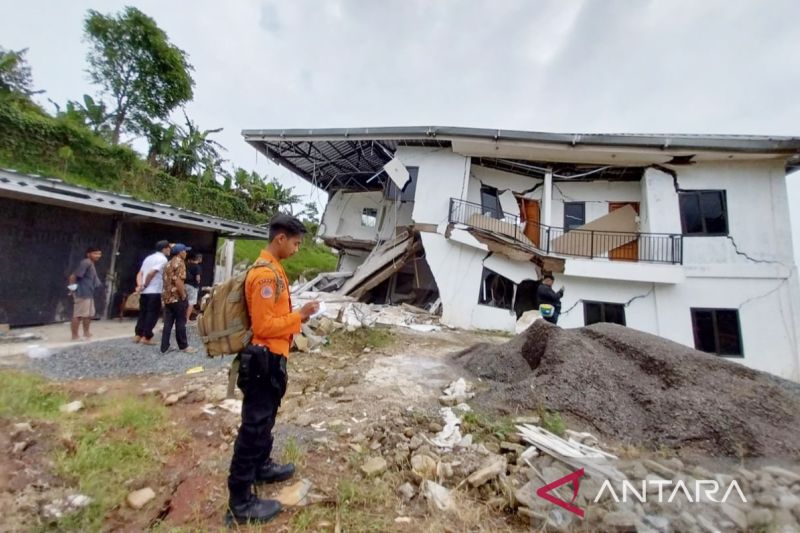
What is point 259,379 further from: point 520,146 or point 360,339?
point 520,146

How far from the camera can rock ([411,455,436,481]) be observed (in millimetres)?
2475

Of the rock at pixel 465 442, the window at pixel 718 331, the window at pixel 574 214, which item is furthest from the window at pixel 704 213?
the rock at pixel 465 442

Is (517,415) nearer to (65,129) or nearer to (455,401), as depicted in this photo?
(455,401)

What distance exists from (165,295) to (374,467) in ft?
14.8

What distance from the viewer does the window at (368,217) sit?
15.0m

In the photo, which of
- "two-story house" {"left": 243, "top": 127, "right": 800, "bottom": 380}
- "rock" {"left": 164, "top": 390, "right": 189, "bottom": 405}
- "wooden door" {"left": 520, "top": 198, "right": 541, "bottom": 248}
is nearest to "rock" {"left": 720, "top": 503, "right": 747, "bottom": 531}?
"rock" {"left": 164, "top": 390, "right": 189, "bottom": 405}

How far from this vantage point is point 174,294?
5180 mm

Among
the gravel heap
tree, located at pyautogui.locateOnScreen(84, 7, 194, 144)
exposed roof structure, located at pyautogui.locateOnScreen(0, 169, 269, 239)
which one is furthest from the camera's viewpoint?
tree, located at pyautogui.locateOnScreen(84, 7, 194, 144)

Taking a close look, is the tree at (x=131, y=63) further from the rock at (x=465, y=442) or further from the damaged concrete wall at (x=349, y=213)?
the rock at (x=465, y=442)

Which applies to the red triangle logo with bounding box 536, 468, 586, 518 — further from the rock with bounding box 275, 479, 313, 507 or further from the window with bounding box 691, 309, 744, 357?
the window with bounding box 691, 309, 744, 357

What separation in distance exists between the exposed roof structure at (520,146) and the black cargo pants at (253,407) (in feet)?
32.5

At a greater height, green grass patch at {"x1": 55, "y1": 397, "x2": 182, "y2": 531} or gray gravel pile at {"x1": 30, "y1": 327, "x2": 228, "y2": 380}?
gray gravel pile at {"x1": 30, "y1": 327, "x2": 228, "y2": 380}

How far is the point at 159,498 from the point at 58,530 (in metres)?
0.49

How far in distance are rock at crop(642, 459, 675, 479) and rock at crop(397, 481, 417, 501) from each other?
1889 millimetres
